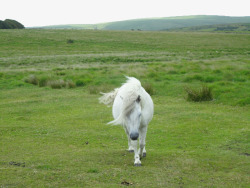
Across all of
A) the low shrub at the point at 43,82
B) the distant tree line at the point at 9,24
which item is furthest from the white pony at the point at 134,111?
the distant tree line at the point at 9,24

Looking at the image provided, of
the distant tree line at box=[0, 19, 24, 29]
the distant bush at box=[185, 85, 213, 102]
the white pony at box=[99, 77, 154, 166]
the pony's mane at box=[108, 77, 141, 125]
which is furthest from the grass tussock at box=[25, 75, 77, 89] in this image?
the distant tree line at box=[0, 19, 24, 29]

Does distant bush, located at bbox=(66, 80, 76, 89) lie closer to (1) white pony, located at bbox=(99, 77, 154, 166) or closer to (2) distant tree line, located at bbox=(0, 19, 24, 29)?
(1) white pony, located at bbox=(99, 77, 154, 166)

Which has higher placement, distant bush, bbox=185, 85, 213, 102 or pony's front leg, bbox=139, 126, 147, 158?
pony's front leg, bbox=139, 126, 147, 158

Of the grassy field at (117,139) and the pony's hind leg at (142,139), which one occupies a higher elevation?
the pony's hind leg at (142,139)

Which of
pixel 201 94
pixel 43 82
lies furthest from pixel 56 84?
pixel 201 94

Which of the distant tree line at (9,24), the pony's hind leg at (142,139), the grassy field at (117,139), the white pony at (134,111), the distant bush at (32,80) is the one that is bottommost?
the distant bush at (32,80)

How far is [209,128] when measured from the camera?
11195mm

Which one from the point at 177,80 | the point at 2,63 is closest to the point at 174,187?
the point at 177,80

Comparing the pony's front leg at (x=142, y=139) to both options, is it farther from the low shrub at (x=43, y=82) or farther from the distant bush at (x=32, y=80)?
the distant bush at (x=32, y=80)

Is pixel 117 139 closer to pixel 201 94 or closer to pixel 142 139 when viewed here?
pixel 142 139

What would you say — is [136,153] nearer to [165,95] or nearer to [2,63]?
[165,95]

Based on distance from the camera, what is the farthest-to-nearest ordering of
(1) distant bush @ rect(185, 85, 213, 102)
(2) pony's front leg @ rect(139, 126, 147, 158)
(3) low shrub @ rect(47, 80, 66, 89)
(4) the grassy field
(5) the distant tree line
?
1. (5) the distant tree line
2. (3) low shrub @ rect(47, 80, 66, 89)
3. (1) distant bush @ rect(185, 85, 213, 102)
4. (2) pony's front leg @ rect(139, 126, 147, 158)
5. (4) the grassy field

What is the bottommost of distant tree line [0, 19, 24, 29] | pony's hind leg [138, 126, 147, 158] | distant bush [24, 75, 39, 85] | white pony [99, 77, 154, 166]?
distant bush [24, 75, 39, 85]

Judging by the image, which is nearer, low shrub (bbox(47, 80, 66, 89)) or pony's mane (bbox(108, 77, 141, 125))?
pony's mane (bbox(108, 77, 141, 125))
